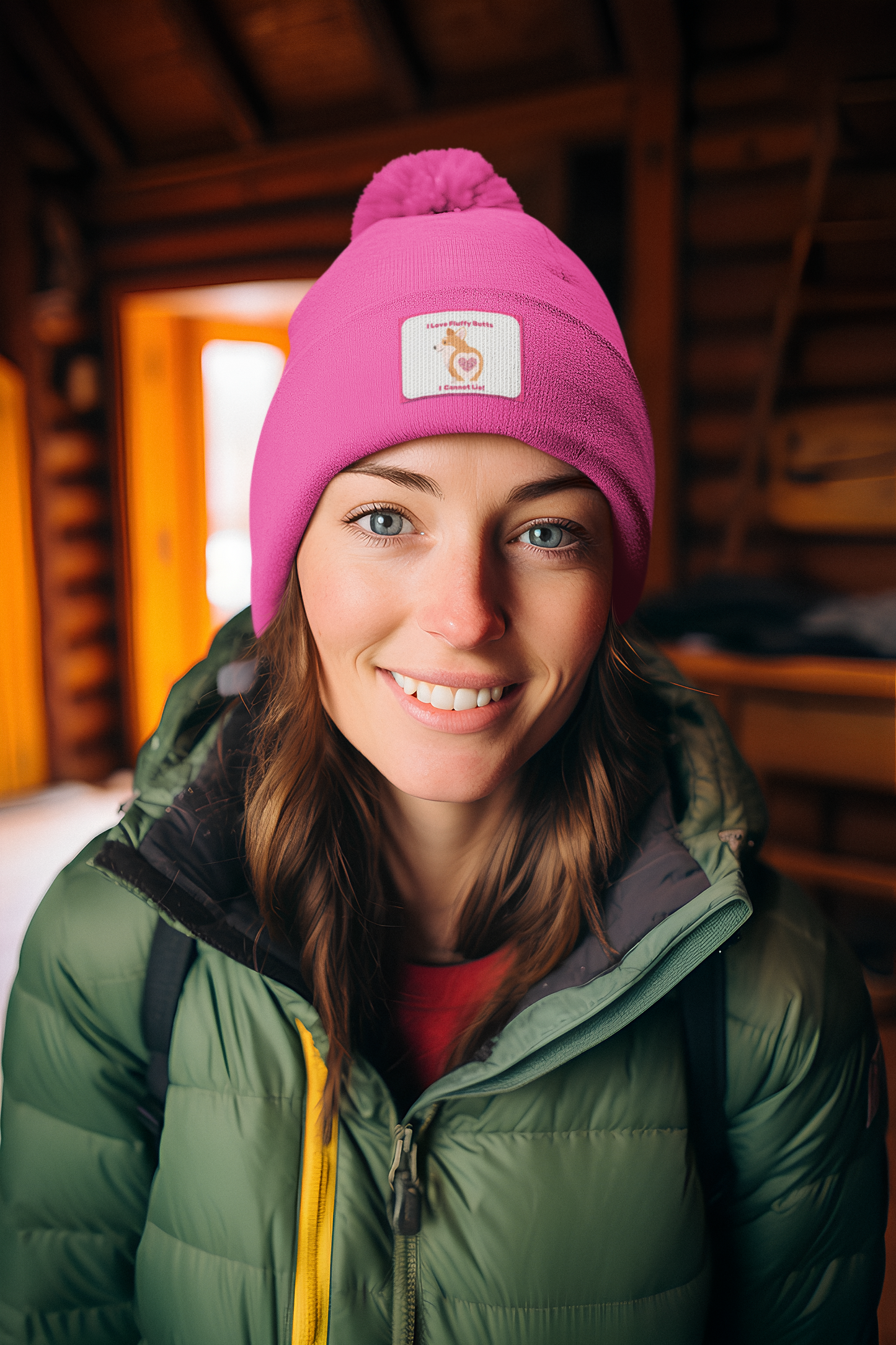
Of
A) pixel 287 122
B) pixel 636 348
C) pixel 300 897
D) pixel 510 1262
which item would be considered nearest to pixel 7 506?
pixel 287 122

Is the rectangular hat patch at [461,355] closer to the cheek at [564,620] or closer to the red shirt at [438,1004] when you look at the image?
the cheek at [564,620]

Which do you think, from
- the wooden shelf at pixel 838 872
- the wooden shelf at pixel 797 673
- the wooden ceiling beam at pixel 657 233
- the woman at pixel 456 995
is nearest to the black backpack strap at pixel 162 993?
the woman at pixel 456 995

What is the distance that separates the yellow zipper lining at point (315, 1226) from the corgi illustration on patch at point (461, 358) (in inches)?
25.8

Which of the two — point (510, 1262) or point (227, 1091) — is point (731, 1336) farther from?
point (227, 1091)

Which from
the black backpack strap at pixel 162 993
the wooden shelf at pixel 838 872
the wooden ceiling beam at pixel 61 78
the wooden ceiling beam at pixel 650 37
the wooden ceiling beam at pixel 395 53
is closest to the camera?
the black backpack strap at pixel 162 993

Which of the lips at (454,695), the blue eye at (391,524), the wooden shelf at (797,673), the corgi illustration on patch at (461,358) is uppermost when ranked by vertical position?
the corgi illustration on patch at (461,358)

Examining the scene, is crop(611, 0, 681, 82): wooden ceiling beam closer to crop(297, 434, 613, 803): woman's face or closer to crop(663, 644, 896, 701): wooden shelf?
crop(663, 644, 896, 701): wooden shelf

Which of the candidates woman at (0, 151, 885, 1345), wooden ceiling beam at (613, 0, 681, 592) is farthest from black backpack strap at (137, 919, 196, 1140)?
wooden ceiling beam at (613, 0, 681, 592)

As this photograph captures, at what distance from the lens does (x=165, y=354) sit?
5246 mm

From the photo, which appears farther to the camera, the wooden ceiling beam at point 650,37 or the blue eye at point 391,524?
the wooden ceiling beam at point 650,37

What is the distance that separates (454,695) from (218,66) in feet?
13.5

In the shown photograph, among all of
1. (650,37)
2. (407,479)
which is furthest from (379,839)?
(650,37)

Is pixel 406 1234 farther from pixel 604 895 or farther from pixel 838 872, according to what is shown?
pixel 838 872

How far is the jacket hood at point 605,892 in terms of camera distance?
2.72 feet
